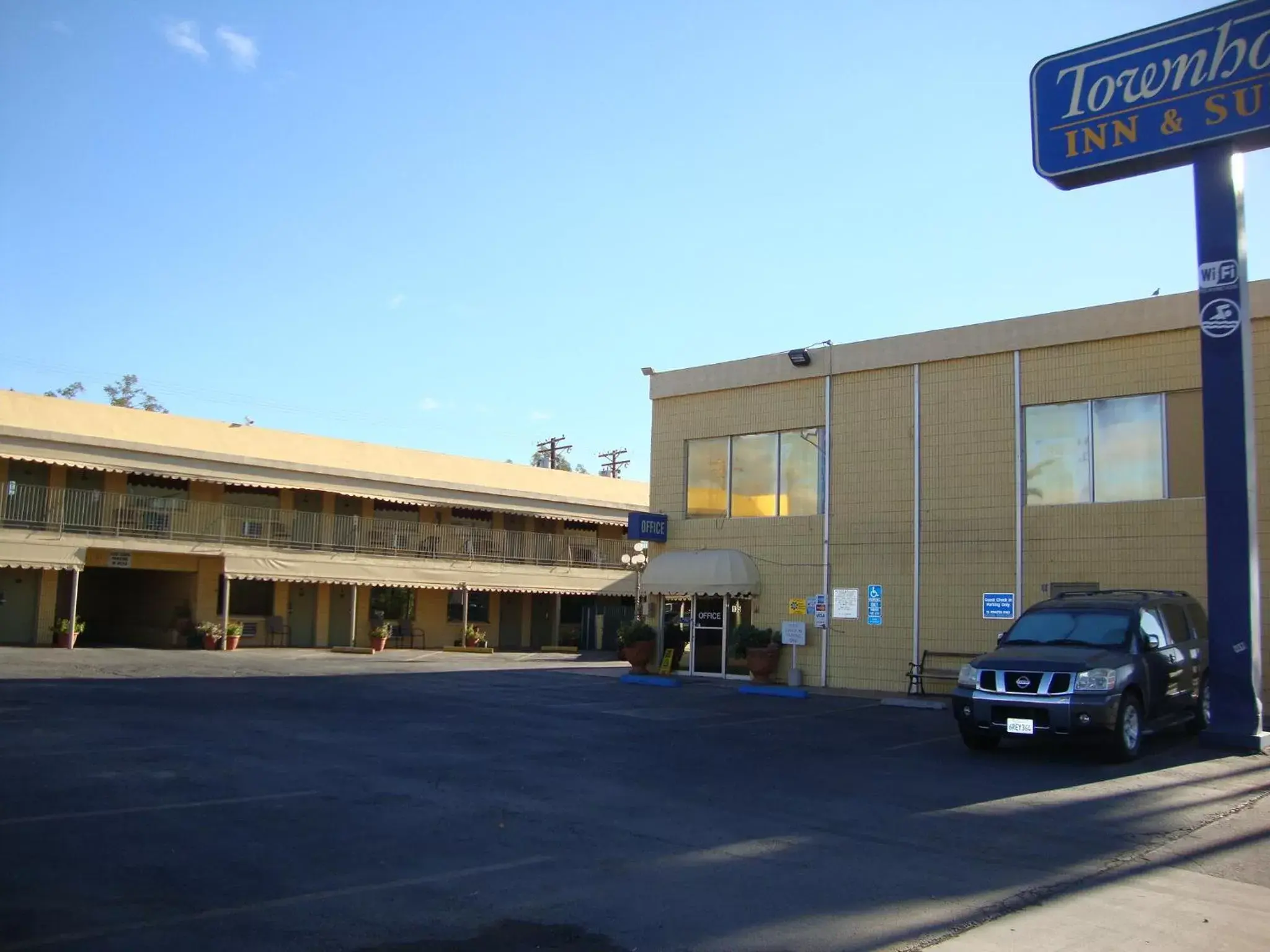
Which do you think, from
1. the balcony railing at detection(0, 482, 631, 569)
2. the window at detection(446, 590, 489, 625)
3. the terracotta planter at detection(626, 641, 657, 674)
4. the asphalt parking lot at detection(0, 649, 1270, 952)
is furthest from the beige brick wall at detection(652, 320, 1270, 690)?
the window at detection(446, 590, 489, 625)

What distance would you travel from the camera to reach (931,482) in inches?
870

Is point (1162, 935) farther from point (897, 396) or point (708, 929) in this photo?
point (897, 396)

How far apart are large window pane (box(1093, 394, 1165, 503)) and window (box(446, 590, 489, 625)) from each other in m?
24.5

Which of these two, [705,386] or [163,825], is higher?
[705,386]

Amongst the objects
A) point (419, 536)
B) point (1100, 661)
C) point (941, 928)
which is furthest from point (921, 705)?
point (419, 536)

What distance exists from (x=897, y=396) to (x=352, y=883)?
18148mm

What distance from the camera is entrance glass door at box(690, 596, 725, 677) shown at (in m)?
25.6

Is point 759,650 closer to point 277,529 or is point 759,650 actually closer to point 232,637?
point 232,637

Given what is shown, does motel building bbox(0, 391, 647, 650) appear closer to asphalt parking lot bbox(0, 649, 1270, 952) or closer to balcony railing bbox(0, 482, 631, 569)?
balcony railing bbox(0, 482, 631, 569)

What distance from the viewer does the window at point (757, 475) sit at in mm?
24172

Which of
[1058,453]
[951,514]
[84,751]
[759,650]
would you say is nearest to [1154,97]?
[1058,453]

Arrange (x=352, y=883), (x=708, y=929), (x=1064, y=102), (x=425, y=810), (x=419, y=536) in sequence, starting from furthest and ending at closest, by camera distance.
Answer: (x=419, y=536) → (x=1064, y=102) → (x=425, y=810) → (x=352, y=883) → (x=708, y=929)

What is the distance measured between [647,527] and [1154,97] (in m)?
14.1

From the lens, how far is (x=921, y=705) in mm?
19797
